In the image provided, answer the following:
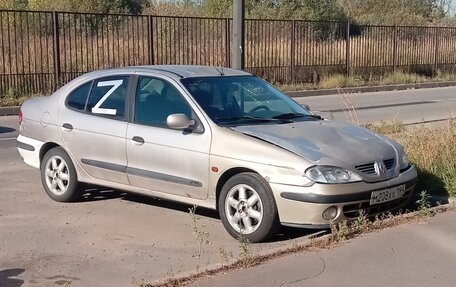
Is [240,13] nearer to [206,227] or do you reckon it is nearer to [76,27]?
[206,227]

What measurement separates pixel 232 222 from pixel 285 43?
19.9m

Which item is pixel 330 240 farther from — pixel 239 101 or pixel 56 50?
pixel 56 50

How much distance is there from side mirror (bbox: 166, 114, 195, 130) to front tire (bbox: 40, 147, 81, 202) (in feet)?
5.33

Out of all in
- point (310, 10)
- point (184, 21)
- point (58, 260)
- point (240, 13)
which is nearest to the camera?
point (58, 260)

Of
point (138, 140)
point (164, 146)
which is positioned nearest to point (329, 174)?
point (164, 146)

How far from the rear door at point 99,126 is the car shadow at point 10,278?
1.85 m

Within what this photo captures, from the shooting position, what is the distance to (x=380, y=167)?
20.5 ft

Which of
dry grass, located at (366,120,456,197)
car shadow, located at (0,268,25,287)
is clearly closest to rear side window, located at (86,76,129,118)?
car shadow, located at (0,268,25,287)

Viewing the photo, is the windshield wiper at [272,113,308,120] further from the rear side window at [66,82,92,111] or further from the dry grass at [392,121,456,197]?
the rear side window at [66,82,92,111]

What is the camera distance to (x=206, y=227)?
22.2ft

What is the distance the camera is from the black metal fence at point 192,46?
20.0 m

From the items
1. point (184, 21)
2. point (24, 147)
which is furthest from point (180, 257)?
point (184, 21)

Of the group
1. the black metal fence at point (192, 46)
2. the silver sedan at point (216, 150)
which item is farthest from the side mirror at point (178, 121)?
the black metal fence at point (192, 46)

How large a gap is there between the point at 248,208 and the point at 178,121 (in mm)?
1022
